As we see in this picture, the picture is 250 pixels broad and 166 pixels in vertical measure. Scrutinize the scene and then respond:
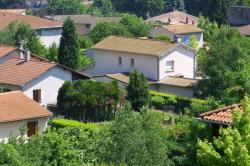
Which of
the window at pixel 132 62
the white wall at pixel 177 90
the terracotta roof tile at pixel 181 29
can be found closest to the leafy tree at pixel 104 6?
the terracotta roof tile at pixel 181 29

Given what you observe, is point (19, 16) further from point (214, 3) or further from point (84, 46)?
point (214, 3)

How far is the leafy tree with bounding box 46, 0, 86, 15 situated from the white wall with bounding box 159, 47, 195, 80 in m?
75.8

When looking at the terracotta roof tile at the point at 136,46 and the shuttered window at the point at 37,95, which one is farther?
the terracotta roof tile at the point at 136,46

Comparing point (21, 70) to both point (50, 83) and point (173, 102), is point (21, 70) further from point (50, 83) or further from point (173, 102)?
point (173, 102)

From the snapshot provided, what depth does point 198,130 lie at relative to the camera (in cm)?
1969

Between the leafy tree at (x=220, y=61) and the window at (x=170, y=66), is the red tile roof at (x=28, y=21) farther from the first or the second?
the leafy tree at (x=220, y=61)

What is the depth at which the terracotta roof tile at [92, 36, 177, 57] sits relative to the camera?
48.6 m

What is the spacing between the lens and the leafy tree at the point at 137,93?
39.8 meters

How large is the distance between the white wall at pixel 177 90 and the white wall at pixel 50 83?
8.20 m

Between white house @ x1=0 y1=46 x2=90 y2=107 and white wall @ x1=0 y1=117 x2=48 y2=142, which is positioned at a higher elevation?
white house @ x1=0 y1=46 x2=90 y2=107

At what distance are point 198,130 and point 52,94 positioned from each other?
22.2m

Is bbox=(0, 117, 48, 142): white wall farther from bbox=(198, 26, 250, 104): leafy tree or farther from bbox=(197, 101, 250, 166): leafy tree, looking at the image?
bbox=(197, 101, 250, 166): leafy tree

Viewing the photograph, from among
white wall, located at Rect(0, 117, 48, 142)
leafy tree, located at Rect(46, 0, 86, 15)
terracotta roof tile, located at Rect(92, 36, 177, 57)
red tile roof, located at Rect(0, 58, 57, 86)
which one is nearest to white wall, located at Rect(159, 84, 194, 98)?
terracotta roof tile, located at Rect(92, 36, 177, 57)

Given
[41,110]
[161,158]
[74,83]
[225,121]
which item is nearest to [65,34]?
[74,83]
